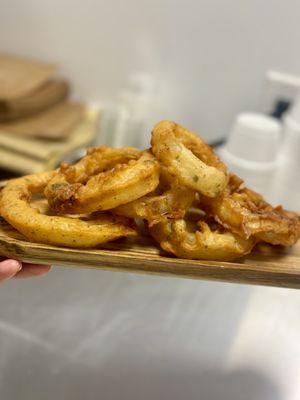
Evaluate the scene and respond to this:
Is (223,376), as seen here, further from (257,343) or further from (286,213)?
(286,213)

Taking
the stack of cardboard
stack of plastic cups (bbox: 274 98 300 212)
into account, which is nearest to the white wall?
the stack of cardboard

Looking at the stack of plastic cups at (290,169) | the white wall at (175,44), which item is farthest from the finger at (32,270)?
the white wall at (175,44)

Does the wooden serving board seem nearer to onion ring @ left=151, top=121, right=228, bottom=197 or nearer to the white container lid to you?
onion ring @ left=151, top=121, right=228, bottom=197

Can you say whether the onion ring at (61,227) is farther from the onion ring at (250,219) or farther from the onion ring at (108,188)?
the onion ring at (250,219)

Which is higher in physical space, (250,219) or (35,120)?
(250,219)

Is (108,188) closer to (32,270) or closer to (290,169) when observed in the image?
(32,270)

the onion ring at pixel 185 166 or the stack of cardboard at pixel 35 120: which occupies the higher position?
the onion ring at pixel 185 166

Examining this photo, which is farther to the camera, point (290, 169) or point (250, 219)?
point (290, 169)

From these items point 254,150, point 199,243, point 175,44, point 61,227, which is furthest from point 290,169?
point 61,227
